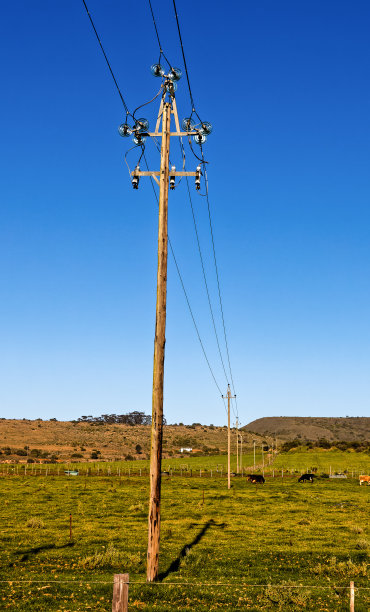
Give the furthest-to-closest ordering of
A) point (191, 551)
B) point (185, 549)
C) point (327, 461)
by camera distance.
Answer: point (327, 461)
point (185, 549)
point (191, 551)

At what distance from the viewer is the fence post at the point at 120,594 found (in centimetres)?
904

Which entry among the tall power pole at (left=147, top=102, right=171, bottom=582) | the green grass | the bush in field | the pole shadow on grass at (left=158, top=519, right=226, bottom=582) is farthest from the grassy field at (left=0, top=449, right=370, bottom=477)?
the tall power pole at (left=147, top=102, right=171, bottom=582)

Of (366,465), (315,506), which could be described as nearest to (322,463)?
(366,465)

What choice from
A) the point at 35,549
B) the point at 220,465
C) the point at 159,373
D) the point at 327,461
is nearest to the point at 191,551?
the point at 35,549

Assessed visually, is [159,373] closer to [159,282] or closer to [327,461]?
[159,282]

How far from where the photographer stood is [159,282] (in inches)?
660

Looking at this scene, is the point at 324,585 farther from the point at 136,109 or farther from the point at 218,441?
the point at 218,441

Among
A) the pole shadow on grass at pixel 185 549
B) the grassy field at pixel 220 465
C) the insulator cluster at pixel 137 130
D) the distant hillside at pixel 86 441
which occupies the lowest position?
the pole shadow on grass at pixel 185 549

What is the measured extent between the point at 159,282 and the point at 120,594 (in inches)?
374

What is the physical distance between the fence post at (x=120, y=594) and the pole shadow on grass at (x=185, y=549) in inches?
368

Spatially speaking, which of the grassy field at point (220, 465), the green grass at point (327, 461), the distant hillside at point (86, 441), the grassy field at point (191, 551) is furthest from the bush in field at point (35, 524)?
the distant hillside at point (86, 441)

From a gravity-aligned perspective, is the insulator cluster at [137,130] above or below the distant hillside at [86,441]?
above

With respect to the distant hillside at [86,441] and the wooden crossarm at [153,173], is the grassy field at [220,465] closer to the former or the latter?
the distant hillside at [86,441]

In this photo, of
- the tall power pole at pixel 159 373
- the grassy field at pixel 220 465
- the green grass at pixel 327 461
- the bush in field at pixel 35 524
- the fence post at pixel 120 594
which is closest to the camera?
the fence post at pixel 120 594
